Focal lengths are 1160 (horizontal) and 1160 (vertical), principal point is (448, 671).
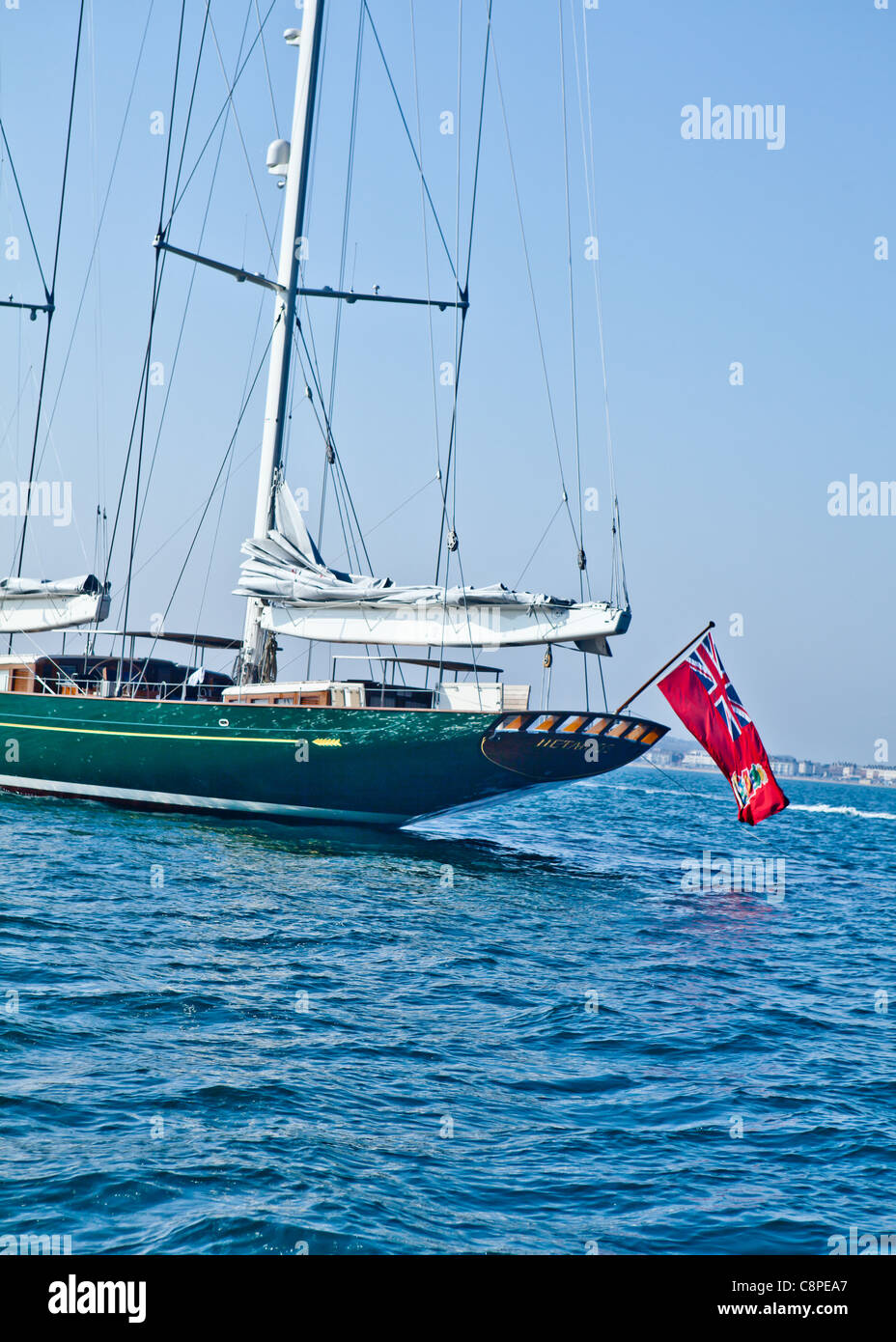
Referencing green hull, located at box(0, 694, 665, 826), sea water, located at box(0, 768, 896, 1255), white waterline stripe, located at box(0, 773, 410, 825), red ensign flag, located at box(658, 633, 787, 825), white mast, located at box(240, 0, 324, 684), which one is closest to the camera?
sea water, located at box(0, 768, 896, 1255)

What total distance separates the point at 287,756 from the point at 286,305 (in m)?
11.9

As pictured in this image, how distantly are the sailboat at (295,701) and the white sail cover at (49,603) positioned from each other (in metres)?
0.05

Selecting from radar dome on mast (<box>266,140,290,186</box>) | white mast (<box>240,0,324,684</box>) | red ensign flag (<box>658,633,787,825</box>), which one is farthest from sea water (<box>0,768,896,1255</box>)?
radar dome on mast (<box>266,140,290,186</box>)

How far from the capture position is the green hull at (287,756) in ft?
78.6

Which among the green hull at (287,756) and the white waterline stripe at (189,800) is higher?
the green hull at (287,756)

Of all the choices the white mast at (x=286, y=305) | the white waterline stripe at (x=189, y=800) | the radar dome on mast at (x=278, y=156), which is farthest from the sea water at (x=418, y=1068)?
the radar dome on mast at (x=278, y=156)

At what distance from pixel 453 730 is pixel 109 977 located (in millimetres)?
12753

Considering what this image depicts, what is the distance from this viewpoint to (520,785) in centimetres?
2506

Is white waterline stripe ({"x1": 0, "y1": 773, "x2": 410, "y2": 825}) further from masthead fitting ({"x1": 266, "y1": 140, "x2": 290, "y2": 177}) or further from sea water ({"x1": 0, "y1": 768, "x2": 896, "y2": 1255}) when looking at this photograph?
masthead fitting ({"x1": 266, "y1": 140, "x2": 290, "y2": 177})

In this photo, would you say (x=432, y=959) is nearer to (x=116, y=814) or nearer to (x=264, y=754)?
(x=264, y=754)

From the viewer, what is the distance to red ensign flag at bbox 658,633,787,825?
20422 millimetres

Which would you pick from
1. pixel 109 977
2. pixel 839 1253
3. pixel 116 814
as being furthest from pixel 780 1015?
pixel 116 814

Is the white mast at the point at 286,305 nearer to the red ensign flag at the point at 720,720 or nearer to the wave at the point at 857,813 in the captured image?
the red ensign flag at the point at 720,720

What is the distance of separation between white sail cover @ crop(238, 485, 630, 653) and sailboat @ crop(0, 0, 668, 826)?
41mm
